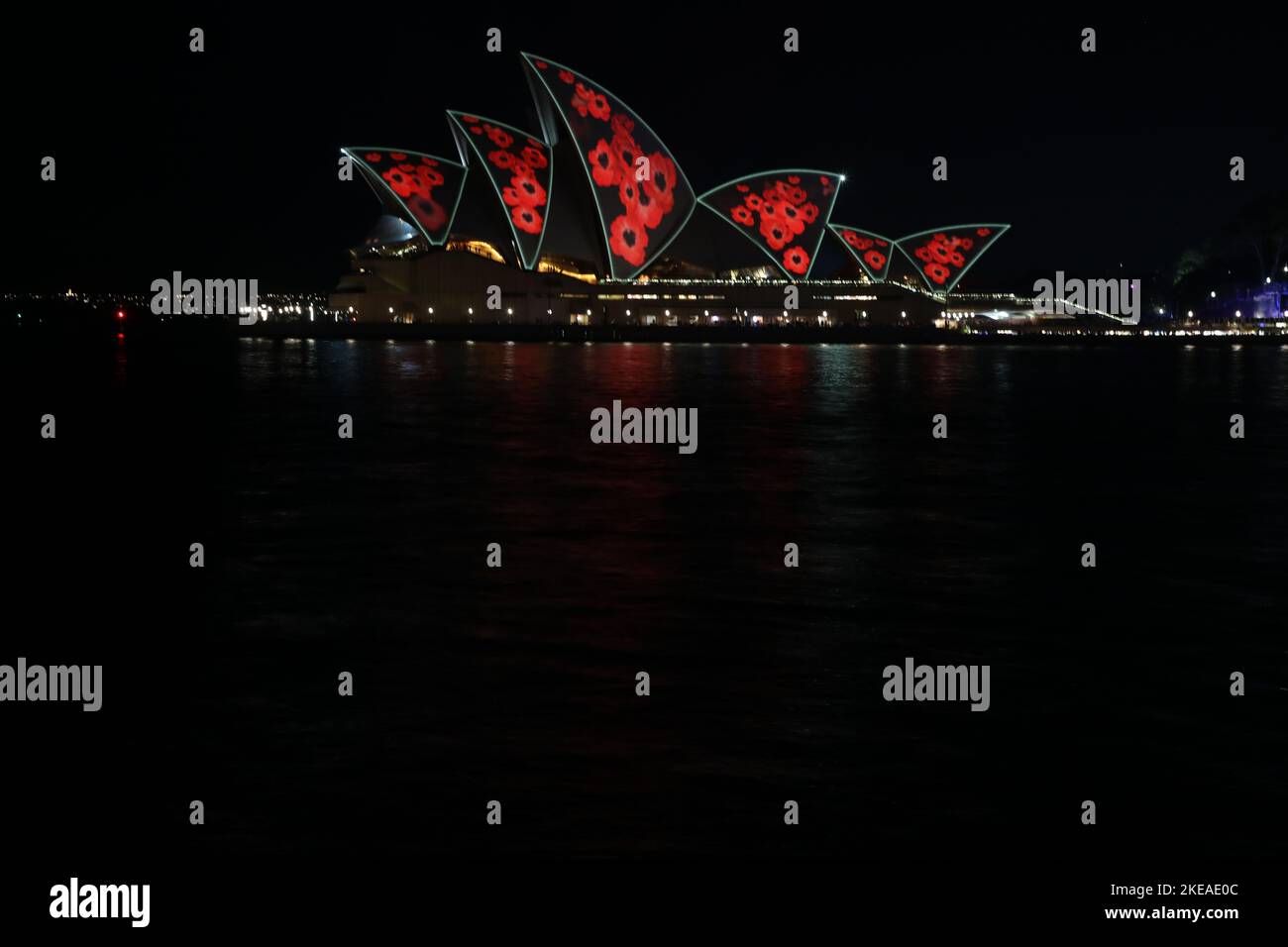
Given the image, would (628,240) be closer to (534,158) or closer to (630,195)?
(630,195)

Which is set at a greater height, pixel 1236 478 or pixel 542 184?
pixel 542 184

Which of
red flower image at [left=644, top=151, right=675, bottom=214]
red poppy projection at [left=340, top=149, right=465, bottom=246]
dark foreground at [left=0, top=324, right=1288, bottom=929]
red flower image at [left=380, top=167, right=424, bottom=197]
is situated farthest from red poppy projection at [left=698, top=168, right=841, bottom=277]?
dark foreground at [left=0, top=324, right=1288, bottom=929]

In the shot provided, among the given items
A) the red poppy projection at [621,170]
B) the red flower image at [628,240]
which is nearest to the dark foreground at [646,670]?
the red poppy projection at [621,170]

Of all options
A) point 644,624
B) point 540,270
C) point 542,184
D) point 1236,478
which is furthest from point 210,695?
point 540,270

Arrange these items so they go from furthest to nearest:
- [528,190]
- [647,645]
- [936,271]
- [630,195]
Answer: [936,271] → [630,195] → [528,190] → [647,645]

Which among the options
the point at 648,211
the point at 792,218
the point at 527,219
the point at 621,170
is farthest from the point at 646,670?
the point at 792,218

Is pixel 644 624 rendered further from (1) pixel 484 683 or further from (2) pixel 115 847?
(2) pixel 115 847
